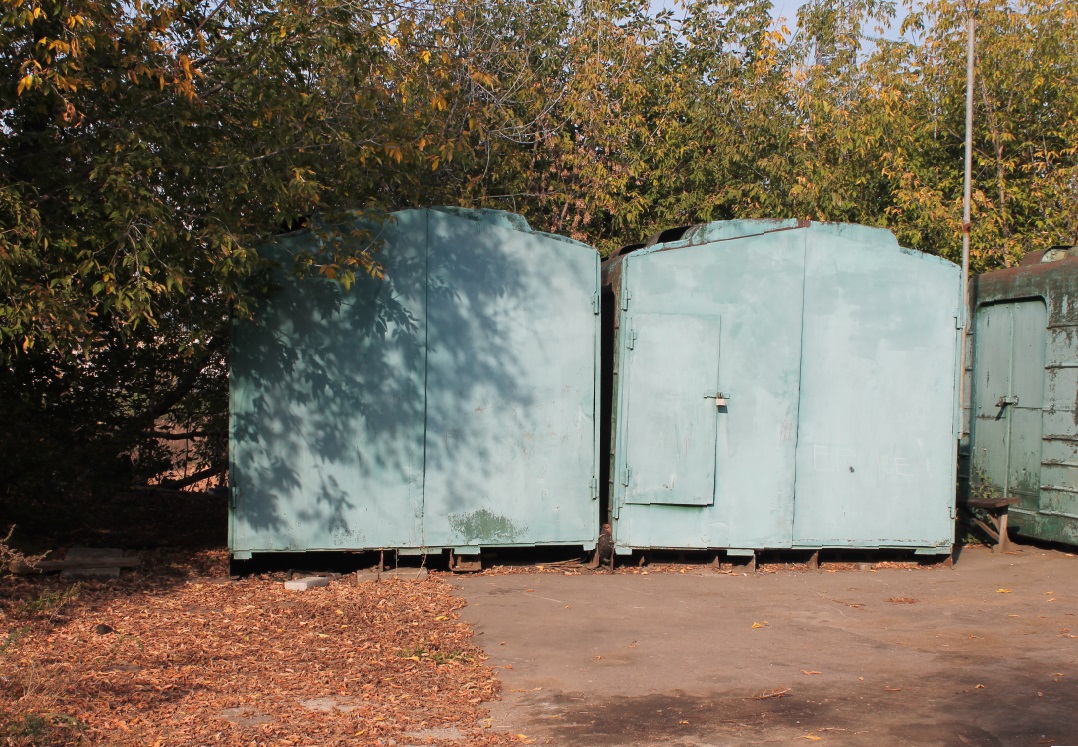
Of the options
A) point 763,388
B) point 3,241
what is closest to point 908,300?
point 763,388

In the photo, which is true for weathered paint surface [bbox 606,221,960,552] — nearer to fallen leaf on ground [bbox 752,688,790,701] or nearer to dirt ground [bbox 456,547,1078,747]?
dirt ground [bbox 456,547,1078,747]

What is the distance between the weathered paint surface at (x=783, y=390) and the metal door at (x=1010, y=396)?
1.29 m

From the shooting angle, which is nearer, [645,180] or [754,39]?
[645,180]

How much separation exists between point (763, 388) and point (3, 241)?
5743 millimetres

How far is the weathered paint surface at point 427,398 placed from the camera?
312 inches

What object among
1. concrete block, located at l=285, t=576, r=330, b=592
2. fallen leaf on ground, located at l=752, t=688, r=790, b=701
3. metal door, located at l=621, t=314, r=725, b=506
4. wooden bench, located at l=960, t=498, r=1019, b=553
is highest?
metal door, located at l=621, t=314, r=725, b=506

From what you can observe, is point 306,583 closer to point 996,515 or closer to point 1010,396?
point 996,515

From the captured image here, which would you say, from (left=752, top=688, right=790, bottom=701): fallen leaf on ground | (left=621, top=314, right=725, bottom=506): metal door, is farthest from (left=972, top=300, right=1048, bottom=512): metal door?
(left=752, top=688, right=790, bottom=701): fallen leaf on ground

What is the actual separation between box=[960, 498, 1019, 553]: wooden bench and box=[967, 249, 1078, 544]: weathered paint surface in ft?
0.57

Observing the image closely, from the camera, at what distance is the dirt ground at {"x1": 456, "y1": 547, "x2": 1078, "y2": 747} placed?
16.0 feet

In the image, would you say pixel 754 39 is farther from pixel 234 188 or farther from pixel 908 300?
pixel 234 188

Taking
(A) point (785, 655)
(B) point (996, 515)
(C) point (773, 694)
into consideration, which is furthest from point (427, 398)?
(B) point (996, 515)

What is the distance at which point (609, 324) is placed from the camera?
383 inches

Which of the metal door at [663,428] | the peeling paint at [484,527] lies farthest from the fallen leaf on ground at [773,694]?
the peeling paint at [484,527]
